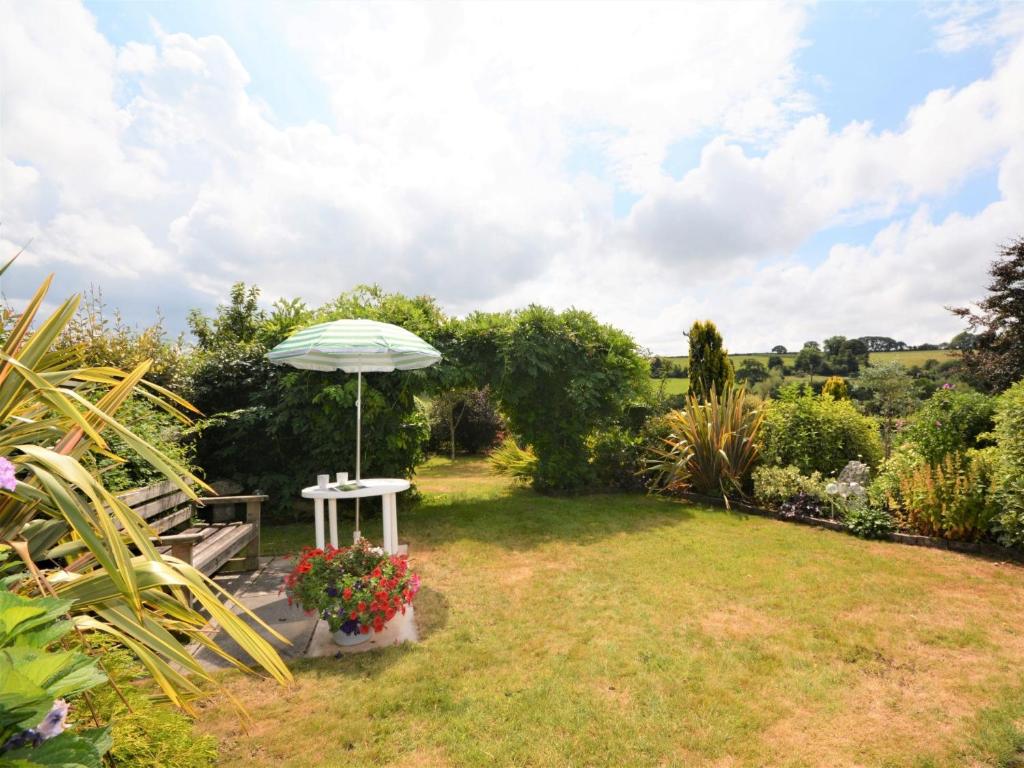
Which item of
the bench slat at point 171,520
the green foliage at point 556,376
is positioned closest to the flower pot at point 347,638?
the bench slat at point 171,520

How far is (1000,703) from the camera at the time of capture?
2658mm

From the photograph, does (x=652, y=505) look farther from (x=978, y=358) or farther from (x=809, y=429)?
(x=978, y=358)

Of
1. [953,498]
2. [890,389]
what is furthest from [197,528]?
[890,389]

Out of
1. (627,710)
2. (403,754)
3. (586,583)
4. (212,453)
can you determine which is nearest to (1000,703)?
(627,710)

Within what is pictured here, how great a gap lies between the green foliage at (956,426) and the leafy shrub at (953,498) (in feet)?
0.71

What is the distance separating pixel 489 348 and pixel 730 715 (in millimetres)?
5978

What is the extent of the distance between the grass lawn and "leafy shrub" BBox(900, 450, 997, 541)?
0.41m

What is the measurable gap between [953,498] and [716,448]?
117 inches

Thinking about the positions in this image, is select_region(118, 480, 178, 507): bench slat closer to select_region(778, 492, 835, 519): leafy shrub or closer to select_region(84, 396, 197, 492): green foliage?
select_region(84, 396, 197, 492): green foliage

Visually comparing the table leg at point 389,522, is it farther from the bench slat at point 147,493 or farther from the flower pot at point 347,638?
the bench slat at point 147,493

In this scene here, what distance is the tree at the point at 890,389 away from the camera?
12.9 metres

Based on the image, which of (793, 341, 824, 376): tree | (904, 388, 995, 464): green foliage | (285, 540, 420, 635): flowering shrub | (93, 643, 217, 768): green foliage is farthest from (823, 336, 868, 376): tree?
(93, 643, 217, 768): green foliage

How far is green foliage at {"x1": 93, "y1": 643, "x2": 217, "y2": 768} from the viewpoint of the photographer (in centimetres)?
161

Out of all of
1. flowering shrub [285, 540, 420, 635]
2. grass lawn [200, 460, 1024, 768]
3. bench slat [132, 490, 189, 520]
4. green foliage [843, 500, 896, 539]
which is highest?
bench slat [132, 490, 189, 520]
